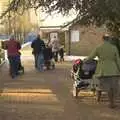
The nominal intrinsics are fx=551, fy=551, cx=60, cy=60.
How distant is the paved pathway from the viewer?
484 inches

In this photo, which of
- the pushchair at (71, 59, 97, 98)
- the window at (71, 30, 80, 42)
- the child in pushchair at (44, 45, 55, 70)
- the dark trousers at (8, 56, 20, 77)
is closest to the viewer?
the pushchair at (71, 59, 97, 98)

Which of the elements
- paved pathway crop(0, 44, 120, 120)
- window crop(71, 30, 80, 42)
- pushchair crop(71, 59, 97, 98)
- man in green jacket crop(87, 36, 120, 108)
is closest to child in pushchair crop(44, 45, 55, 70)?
paved pathway crop(0, 44, 120, 120)

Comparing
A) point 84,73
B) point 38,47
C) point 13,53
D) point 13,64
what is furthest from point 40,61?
point 84,73

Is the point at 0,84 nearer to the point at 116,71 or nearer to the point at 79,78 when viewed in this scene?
the point at 79,78

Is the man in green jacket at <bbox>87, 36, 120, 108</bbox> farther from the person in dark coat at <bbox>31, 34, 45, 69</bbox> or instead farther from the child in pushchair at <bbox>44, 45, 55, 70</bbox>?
the child in pushchair at <bbox>44, 45, 55, 70</bbox>

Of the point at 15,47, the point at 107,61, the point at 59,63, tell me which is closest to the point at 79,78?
the point at 107,61

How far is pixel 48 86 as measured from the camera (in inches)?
751

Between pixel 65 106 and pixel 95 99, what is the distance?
1.53 m

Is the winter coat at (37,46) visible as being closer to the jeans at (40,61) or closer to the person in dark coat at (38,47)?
the person in dark coat at (38,47)

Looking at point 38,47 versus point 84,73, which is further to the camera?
point 38,47

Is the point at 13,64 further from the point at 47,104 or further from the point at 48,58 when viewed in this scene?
the point at 47,104

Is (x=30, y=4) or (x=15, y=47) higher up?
(x=30, y=4)

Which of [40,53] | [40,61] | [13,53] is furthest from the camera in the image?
[40,53]

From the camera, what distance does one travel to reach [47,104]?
563 inches
